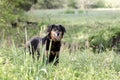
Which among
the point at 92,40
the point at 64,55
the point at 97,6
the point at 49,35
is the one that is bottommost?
the point at 97,6

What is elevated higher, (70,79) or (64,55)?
(70,79)

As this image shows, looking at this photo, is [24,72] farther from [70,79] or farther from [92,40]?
[92,40]

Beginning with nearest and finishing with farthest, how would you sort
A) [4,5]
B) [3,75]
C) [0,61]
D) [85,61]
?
[3,75] → [0,61] → [85,61] → [4,5]

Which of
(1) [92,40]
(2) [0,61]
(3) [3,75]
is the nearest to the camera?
(3) [3,75]

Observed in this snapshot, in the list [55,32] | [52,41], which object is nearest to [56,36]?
[55,32]

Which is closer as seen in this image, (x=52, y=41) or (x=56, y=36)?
(x=56, y=36)

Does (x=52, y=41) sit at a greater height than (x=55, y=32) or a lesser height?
lesser

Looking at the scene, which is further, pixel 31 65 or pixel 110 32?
pixel 110 32

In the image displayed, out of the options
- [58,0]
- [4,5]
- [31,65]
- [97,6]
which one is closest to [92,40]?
[4,5]

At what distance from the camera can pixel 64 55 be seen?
1101cm

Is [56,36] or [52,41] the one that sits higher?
[56,36]

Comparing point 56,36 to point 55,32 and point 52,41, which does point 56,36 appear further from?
point 52,41

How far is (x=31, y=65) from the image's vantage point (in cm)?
689

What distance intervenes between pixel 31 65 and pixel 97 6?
64636mm
